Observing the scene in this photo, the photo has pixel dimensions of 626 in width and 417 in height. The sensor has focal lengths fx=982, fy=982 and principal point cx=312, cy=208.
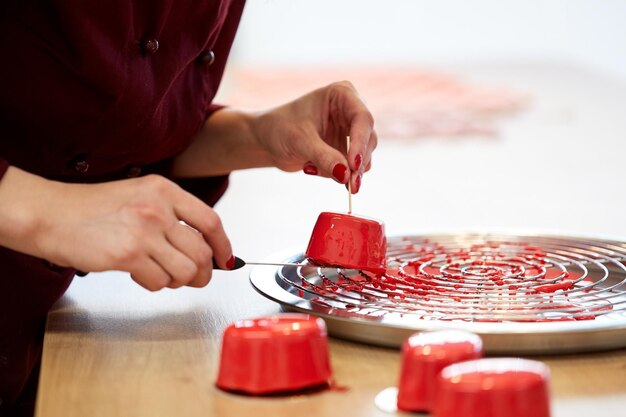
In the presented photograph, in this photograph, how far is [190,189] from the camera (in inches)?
56.1

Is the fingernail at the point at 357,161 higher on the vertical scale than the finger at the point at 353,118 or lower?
lower

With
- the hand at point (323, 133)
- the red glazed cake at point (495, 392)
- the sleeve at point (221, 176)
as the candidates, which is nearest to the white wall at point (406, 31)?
the sleeve at point (221, 176)

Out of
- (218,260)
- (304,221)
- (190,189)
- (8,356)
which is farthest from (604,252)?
(304,221)

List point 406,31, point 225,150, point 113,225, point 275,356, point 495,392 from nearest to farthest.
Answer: point 495,392 → point 275,356 → point 113,225 → point 225,150 → point 406,31

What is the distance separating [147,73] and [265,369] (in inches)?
20.1

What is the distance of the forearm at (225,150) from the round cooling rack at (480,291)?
0.91 feet

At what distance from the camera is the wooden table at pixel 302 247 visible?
2.46 ft

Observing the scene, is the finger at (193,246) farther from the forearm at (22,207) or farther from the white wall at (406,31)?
the white wall at (406,31)

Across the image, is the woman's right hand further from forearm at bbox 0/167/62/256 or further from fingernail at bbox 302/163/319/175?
fingernail at bbox 302/163/319/175

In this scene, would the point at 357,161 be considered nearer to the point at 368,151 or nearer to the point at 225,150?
the point at 368,151

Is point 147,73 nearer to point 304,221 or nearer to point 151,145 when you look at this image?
point 151,145

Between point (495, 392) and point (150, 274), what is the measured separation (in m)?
0.36

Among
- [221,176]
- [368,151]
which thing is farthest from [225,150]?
[368,151]

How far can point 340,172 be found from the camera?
1.14m
